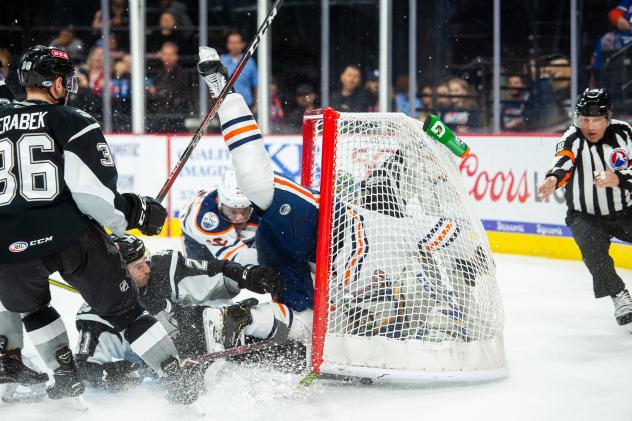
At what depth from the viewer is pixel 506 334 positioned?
3.70 meters

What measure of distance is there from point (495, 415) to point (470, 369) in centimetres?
27

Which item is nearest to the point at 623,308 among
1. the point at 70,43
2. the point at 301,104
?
the point at 301,104

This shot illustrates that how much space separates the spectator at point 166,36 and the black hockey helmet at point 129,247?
5.81 meters

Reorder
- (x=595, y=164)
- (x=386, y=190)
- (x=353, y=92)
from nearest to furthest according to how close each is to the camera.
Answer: (x=386, y=190) → (x=595, y=164) → (x=353, y=92)

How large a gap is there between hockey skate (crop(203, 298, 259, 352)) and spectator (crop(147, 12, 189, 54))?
6.09m

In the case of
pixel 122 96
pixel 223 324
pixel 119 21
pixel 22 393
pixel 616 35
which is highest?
pixel 119 21

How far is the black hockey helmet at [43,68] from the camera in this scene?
2.49 meters

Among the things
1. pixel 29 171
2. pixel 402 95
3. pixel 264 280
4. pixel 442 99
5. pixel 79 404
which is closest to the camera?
pixel 29 171

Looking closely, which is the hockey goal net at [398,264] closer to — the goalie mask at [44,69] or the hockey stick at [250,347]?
the hockey stick at [250,347]

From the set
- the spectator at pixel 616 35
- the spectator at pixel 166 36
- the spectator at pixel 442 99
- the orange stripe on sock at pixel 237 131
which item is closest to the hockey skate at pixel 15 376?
the orange stripe on sock at pixel 237 131

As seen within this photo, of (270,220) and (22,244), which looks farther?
(270,220)

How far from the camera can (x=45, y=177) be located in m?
2.40

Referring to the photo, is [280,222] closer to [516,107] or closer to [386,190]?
[386,190]

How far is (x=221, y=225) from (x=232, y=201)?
133 millimetres
